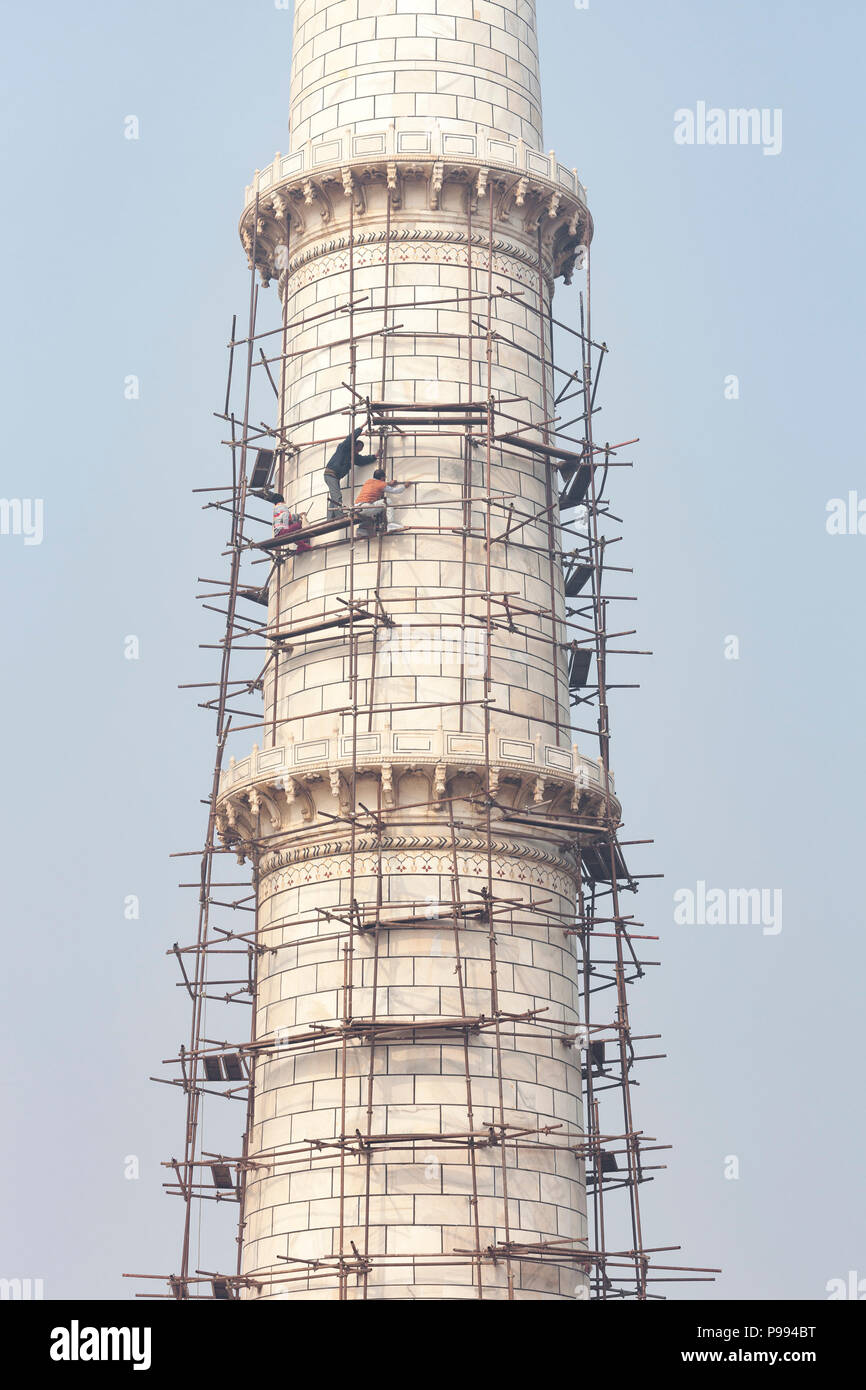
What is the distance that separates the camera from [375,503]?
54.1 m

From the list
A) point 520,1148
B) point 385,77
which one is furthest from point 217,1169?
point 385,77

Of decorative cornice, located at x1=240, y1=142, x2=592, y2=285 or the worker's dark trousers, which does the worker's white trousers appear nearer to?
the worker's dark trousers

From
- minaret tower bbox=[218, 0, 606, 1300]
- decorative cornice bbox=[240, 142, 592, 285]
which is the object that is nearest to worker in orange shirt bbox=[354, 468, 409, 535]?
minaret tower bbox=[218, 0, 606, 1300]

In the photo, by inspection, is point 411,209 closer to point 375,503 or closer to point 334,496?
point 334,496

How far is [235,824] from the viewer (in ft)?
180

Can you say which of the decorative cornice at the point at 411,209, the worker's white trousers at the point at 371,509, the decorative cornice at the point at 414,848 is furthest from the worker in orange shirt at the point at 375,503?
the decorative cornice at the point at 414,848

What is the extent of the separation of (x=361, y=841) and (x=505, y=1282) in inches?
390

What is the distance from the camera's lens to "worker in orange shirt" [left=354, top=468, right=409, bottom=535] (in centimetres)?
5406

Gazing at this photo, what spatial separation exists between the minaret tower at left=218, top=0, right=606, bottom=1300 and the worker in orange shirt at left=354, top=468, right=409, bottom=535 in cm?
32

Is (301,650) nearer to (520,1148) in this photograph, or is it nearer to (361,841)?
(361,841)

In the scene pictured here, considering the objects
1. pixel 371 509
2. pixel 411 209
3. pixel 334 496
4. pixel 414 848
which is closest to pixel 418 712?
pixel 414 848

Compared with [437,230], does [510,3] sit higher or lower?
higher
